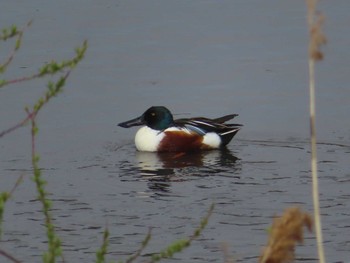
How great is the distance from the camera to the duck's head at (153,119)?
36.1 ft

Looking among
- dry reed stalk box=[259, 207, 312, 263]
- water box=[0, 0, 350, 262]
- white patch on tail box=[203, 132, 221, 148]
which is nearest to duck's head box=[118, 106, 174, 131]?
water box=[0, 0, 350, 262]

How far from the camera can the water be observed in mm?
8102

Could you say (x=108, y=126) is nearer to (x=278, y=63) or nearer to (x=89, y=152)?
(x=89, y=152)

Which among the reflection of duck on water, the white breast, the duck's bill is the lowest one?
the reflection of duck on water

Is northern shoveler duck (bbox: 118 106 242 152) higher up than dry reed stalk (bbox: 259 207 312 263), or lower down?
higher up

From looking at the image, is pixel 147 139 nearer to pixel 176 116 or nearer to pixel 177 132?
pixel 177 132

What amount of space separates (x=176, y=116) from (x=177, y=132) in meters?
0.47

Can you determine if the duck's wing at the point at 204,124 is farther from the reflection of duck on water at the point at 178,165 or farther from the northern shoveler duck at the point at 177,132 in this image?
the reflection of duck on water at the point at 178,165

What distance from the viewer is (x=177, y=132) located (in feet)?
37.0

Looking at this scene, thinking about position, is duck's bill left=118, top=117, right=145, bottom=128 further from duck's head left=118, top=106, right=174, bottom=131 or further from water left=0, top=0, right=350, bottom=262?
water left=0, top=0, right=350, bottom=262

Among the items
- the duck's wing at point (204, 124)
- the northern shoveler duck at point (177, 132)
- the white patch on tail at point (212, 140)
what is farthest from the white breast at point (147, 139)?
the white patch on tail at point (212, 140)

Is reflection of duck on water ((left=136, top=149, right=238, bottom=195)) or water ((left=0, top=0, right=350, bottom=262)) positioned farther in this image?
reflection of duck on water ((left=136, top=149, right=238, bottom=195))

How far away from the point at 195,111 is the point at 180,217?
10.8 ft

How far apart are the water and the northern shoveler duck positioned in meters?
0.17
